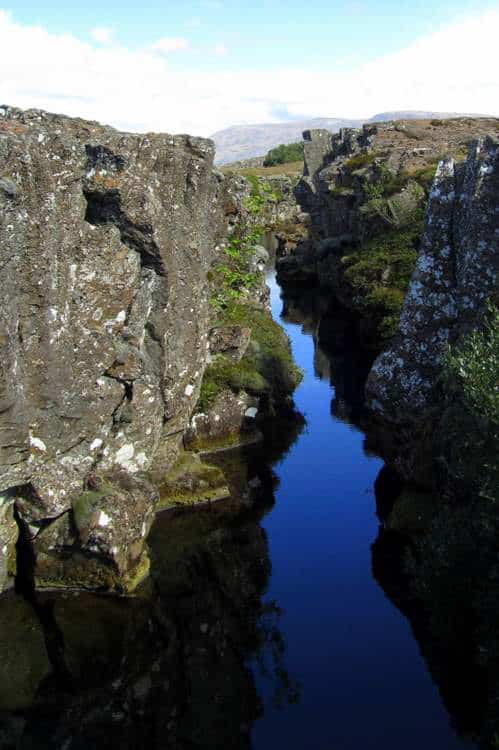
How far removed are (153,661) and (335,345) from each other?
29220mm

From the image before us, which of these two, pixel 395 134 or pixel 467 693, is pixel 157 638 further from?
pixel 395 134

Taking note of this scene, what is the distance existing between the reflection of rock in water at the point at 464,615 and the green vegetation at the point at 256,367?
1295 centimetres

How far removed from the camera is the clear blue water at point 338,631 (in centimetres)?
1464

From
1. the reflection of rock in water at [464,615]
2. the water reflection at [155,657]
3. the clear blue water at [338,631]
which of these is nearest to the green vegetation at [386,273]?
the clear blue water at [338,631]

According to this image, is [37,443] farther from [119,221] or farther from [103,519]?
[119,221]

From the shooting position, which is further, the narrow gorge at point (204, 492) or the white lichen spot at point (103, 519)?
the white lichen spot at point (103, 519)

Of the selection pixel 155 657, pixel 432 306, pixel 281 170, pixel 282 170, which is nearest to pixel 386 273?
pixel 432 306

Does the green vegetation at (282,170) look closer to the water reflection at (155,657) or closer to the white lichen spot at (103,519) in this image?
the water reflection at (155,657)

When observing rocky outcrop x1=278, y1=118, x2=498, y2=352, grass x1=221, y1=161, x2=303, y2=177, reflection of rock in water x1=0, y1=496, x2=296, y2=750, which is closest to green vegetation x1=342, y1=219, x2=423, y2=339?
rocky outcrop x1=278, y1=118, x2=498, y2=352

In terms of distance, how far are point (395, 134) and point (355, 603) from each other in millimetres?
62267

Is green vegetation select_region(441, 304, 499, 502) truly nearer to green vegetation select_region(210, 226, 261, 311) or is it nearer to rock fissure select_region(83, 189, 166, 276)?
rock fissure select_region(83, 189, 166, 276)

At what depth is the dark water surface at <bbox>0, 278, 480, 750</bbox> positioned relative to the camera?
48.4 ft

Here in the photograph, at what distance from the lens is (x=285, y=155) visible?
159 metres

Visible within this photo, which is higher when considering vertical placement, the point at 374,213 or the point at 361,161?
the point at 361,161
